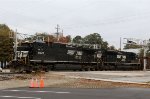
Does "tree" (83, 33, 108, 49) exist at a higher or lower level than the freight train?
higher

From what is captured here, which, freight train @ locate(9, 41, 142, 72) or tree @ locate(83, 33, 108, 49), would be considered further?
tree @ locate(83, 33, 108, 49)

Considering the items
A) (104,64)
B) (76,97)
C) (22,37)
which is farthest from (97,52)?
(76,97)

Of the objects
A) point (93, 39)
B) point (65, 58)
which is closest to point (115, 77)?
point (65, 58)

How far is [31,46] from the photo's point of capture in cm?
4103

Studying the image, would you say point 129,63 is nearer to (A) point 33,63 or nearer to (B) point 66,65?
(B) point 66,65

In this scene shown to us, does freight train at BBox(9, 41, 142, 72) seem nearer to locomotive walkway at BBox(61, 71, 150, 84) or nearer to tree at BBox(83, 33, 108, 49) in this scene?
locomotive walkway at BBox(61, 71, 150, 84)

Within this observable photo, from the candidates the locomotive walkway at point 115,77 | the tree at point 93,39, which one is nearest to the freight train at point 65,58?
the locomotive walkway at point 115,77

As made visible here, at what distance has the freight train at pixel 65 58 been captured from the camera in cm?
4041

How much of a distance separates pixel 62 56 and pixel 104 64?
11.1 m

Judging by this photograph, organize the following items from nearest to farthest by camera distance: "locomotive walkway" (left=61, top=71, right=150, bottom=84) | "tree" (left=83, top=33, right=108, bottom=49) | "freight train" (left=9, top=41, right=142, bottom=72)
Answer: "locomotive walkway" (left=61, top=71, right=150, bottom=84) < "freight train" (left=9, top=41, right=142, bottom=72) < "tree" (left=83, top=33, right=108, bottom=49)

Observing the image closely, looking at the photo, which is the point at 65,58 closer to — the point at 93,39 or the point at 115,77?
the point at 115,77

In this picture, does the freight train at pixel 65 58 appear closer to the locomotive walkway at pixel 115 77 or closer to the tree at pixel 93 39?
the locomotive walkway at pixel 115 77

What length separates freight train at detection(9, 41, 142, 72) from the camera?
40.4 m

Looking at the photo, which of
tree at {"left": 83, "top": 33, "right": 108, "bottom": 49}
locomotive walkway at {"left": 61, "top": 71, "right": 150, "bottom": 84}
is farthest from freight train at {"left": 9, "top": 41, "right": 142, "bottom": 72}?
tree at {"left": 83, "top": 33, "right": 108, "bottom": 49}
